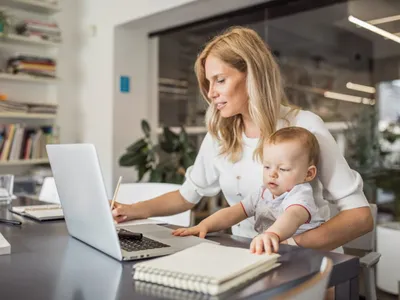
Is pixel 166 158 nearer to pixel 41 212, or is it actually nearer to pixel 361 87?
pixel 361 87

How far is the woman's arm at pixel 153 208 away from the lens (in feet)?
4.59

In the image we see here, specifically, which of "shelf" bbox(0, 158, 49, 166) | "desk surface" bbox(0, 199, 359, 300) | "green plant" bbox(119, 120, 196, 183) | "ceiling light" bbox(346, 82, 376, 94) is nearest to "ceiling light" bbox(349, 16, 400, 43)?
"ceiling light" bbox(346, 82, 376, 94)

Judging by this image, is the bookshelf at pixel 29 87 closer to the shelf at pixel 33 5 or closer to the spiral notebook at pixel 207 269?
the shelf at pixel 33 5

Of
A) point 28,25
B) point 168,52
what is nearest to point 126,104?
point 168,52

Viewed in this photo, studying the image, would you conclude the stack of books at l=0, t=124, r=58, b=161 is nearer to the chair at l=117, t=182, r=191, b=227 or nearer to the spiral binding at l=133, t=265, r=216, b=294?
the chair at l=117, t=182, r=191, b=227

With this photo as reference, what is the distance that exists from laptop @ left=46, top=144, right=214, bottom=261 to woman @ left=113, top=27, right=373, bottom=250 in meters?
0.24

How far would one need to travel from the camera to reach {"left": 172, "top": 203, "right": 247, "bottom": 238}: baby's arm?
46.9 inches

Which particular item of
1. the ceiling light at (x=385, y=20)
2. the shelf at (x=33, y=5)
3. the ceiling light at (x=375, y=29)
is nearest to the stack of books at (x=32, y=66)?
the shelf at (x=33, y=5)

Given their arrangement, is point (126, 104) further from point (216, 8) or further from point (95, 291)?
point (95, 291)

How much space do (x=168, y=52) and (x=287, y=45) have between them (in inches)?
48.1

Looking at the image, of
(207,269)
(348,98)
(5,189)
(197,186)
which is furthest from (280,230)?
(348,98)

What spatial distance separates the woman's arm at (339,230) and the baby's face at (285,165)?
137 mm

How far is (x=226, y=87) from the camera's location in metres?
1.51

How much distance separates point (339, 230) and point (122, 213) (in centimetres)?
63
